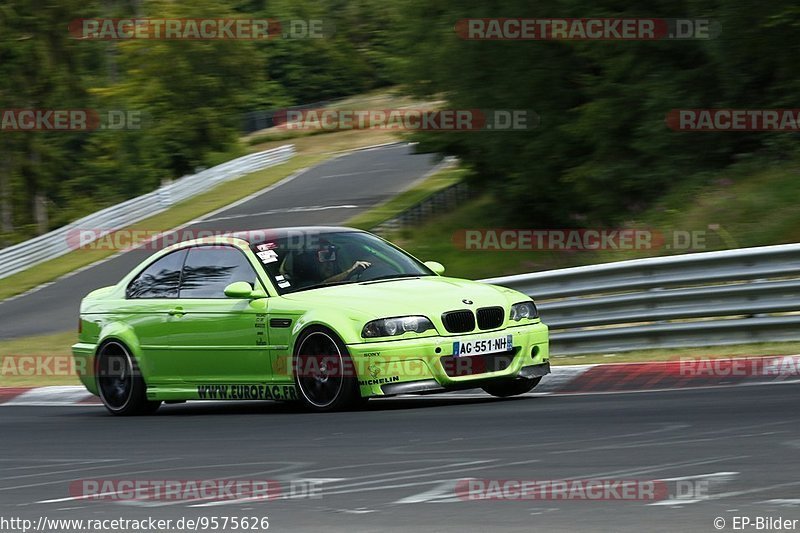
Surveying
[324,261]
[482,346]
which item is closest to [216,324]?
[324,261]

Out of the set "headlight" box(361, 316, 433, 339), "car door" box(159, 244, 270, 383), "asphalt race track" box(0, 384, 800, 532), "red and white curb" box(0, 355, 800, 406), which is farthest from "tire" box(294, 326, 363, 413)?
"red and white curb" box(0, 355, 800, 406)

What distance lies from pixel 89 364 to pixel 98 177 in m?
46.8

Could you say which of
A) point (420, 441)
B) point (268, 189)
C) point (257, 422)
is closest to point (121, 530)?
point (420, 441)

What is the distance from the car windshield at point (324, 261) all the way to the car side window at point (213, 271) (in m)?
0.16

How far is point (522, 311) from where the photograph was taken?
9961mm

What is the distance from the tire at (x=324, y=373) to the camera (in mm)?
9430

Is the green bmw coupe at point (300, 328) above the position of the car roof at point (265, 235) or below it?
below

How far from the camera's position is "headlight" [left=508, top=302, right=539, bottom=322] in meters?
9.87

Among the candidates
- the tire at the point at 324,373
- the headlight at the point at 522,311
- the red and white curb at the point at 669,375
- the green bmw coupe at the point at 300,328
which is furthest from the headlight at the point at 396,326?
the red and white curb at the point at 669,375

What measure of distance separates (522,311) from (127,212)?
31339mm

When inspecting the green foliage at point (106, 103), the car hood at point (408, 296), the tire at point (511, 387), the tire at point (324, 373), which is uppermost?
the green foliage at point (106, 103)

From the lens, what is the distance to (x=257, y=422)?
9.61 meters

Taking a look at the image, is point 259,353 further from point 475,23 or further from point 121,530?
point 475,23

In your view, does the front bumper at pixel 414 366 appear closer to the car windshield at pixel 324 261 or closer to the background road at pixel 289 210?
the car windshield at pixel 324 261
